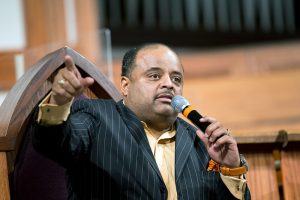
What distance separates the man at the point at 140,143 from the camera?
1013 millimetres

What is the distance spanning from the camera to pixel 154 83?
1208 millimetres

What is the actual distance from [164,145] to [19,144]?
30 centimetres

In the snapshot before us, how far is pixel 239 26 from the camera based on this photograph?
315 centimetres

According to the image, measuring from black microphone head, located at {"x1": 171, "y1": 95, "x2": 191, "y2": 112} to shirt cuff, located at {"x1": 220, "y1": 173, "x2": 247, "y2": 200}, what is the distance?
6.5 inches

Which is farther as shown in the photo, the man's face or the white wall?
the white wall

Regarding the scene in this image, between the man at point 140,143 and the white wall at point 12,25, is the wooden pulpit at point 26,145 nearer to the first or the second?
the man at point 140,143

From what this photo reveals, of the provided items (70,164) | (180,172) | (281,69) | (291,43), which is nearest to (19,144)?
(70,164)

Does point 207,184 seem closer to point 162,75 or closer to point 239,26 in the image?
point 162,75

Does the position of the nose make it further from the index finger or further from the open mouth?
the index finger

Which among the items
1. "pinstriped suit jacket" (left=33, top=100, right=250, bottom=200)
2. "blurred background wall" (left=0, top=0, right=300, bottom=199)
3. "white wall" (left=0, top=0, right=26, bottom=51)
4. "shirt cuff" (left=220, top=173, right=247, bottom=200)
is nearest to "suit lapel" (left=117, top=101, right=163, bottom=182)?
"pinstriped suit jacket" (left=33, top=100, right=250, bottom=200)

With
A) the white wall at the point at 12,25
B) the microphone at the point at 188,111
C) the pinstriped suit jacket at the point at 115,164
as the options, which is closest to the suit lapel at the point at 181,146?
the pinstriped suit jacket at the point at 115,164

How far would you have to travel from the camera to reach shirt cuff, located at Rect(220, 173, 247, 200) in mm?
1106

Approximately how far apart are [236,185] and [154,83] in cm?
28

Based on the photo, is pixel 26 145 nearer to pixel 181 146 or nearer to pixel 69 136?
pixel 69 136
